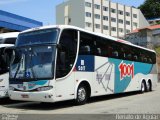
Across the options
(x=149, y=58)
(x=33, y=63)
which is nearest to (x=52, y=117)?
(x=33, y=63)

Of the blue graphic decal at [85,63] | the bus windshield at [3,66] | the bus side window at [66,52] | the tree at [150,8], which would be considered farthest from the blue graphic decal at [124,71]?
the tree at [150,8]

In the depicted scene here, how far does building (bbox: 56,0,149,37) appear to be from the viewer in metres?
96.9

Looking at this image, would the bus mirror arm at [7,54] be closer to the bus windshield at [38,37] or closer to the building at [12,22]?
the bus windshield at [38,37]

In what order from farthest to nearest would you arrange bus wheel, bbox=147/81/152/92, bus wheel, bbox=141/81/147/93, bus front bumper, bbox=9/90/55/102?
bus wheel, bbox=147/81/152/92 → bus wheel, bbox=141/81/147/93 → bus front bumper, bbox=9/90/55/102

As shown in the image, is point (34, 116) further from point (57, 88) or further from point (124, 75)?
point (124, 75)

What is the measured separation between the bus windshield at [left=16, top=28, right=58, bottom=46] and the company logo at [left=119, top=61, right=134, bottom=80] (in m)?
6.82

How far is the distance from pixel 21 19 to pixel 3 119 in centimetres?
2709

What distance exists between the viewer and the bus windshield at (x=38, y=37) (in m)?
A: 14.8

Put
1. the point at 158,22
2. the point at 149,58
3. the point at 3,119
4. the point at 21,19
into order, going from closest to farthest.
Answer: the point at 3,119 < the point at 149,58 < the point at 21,19 < the point at 158,22

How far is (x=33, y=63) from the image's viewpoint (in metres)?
14.6

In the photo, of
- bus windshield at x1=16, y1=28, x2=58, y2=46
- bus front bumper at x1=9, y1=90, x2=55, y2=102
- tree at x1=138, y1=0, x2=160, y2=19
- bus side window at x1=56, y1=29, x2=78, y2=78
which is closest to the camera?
bus front bumper at x1=9, y1=90, x2=55, y2=102

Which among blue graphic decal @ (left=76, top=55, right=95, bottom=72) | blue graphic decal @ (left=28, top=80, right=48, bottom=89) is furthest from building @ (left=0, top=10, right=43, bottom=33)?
blue graphic decal @ (left=28, top=80, right=48, bottom=89)

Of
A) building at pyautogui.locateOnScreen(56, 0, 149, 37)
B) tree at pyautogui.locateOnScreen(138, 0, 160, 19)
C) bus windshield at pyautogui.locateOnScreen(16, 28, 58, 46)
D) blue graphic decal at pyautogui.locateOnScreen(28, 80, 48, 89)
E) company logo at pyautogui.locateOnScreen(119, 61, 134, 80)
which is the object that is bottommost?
blue graphic decal at pyautogui.locateOnScreen(28, 80, 48, 89)

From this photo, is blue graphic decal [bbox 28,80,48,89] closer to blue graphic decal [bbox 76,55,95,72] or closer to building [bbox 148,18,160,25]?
blue graphic decal [bbox 76,55,95,72]
